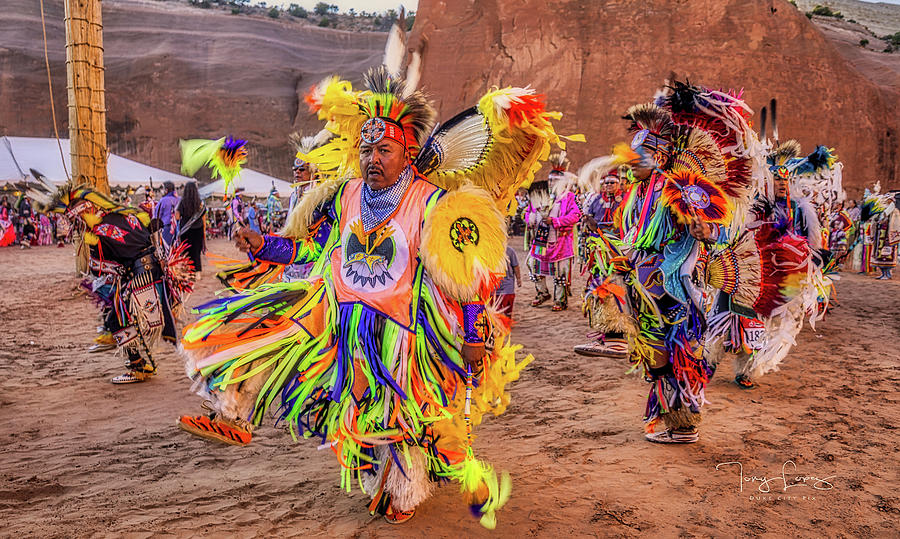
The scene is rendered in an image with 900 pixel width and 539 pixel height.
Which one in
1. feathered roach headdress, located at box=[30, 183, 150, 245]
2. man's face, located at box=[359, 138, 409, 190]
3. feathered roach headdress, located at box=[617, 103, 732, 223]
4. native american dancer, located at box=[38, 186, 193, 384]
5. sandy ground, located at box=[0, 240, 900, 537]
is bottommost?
sandy ground, located at box=[0, 240, 900, 537]

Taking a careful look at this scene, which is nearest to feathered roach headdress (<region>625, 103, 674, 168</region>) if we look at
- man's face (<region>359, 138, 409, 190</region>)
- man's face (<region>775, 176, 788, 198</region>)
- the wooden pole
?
man's face (<region>359, 138, 409, 190</region>)

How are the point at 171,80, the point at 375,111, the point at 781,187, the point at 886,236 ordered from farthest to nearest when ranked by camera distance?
the point at 171,80 → the point at 886,236 → the point at 781,187 → the point at 375,111

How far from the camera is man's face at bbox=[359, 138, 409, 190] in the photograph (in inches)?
121

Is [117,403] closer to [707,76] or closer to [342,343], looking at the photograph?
[342,343]

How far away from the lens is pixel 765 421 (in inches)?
189

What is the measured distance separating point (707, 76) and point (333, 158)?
24141 mm

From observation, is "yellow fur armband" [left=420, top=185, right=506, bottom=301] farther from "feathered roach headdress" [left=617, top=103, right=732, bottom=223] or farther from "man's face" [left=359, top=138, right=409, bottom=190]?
"feathered roach headdress" [left=617, top=103, right=732, bottom=223]

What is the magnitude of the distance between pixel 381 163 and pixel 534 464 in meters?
2.16

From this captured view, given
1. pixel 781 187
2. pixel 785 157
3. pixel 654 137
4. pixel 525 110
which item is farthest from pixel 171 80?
pixel 525 110

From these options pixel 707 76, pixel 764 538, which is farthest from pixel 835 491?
pixel 707 76

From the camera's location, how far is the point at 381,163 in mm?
3078

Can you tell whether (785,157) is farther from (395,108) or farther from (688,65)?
(688,65)

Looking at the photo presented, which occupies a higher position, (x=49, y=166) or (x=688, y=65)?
(x=688, y=65)

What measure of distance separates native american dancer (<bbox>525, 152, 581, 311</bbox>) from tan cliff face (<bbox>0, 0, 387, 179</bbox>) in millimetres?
29720
